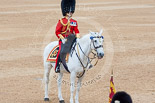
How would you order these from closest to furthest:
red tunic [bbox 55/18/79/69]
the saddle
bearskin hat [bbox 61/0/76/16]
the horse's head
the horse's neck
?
the horse's head → the horse's neck → red tunic [bbox 55/18/79/69] → the saddle → bearskin hat [bbox 61/0/76/16]

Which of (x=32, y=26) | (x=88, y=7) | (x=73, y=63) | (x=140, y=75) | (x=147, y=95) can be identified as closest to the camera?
(x=73, y=63)

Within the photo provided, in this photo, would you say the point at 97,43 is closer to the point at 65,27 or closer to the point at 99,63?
the point at 65,27

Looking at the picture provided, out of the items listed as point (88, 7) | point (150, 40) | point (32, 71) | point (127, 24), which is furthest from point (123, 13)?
point (32, 71)

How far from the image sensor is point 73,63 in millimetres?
10852

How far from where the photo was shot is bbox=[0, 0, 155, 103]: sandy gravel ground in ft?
42.4

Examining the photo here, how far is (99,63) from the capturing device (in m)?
17.6

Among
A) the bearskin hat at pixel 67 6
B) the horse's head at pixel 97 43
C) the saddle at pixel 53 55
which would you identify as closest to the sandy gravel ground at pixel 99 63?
the saddle at pixel 53 55

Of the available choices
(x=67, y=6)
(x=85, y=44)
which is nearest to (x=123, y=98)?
(x=85, y=44)

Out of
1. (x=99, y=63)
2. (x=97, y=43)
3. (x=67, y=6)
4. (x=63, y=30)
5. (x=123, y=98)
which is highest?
(x=67, y=6)

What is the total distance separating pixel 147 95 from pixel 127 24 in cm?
1802

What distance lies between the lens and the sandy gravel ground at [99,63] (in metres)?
12.9

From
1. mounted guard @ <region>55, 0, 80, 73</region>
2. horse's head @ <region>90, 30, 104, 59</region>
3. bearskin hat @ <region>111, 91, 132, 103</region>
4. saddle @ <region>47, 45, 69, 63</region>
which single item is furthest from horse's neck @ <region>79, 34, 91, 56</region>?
bearskin hat @ <region>111, 91, 132, 103</region>

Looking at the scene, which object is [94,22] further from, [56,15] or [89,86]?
[89,86]

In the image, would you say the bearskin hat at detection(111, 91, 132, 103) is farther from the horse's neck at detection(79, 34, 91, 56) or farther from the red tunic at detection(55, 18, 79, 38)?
the red tunic at detection(55, 18, 79, 38)
